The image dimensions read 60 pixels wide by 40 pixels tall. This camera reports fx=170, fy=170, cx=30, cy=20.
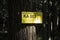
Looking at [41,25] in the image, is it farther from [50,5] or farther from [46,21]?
[50,5]

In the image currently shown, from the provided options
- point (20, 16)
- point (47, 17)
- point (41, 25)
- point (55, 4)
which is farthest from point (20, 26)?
point (55, 4)

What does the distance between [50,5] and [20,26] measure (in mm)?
741

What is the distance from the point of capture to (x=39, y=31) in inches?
114

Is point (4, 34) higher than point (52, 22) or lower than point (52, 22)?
lower

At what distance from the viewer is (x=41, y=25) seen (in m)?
2.84

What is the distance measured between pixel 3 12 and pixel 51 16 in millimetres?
841

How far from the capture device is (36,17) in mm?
2533

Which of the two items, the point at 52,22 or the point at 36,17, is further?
the point at 52,22

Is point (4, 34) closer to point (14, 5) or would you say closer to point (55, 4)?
point (14, 5)

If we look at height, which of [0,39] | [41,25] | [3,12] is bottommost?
[0,39]

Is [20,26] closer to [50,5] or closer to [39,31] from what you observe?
[39,31]

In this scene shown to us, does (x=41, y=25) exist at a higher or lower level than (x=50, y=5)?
lower

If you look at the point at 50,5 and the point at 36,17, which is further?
the point at 50,5

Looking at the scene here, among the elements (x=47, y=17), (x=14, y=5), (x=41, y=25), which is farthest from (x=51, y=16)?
(x=14, y=5)
